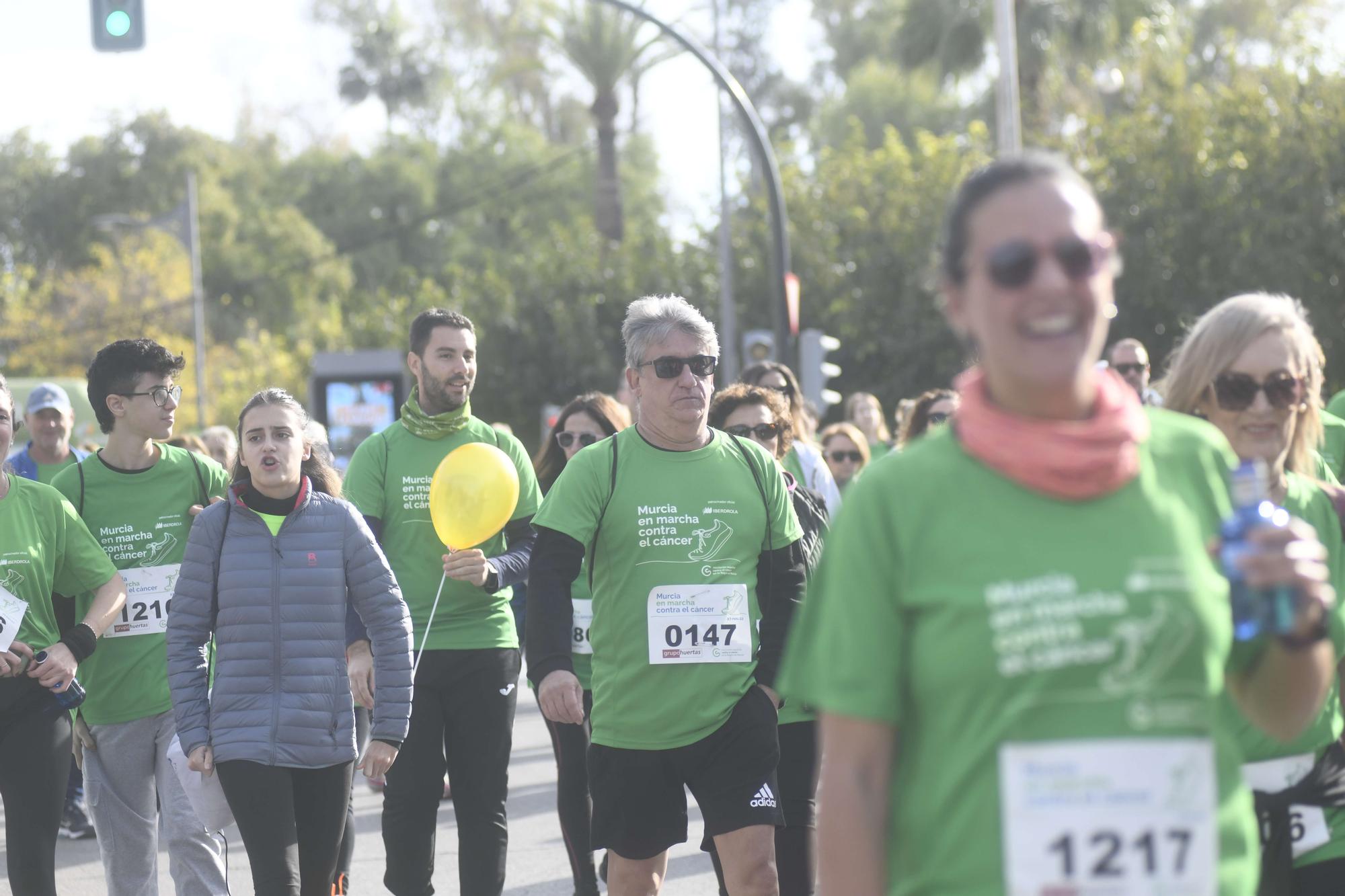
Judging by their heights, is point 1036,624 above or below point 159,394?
below

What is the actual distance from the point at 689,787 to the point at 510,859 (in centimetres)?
317

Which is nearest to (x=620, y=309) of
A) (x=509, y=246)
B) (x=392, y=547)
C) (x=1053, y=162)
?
(x=509, y=246)

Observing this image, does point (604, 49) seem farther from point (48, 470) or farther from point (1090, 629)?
point (1090, 629)

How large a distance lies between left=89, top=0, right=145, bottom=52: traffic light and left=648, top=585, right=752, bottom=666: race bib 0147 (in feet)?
32.9

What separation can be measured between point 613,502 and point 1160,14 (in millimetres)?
25606

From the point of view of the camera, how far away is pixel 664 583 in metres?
5.14

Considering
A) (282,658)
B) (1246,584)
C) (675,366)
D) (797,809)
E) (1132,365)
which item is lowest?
(797,809)

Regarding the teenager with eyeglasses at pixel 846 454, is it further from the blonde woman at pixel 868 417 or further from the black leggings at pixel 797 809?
the black leggings at pixel 797 809

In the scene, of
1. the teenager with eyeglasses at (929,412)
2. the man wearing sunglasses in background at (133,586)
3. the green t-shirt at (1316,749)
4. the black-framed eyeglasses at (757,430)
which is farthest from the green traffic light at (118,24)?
the green t-shirt at (1316,749)

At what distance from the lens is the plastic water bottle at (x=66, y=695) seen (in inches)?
224

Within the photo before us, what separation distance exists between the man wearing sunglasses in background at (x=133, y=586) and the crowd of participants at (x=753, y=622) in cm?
1

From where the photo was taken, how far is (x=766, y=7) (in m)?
57.0

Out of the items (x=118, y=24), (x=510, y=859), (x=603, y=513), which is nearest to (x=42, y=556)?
(x=603, y=513)

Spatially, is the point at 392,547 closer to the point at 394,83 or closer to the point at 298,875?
the point at 298,875
